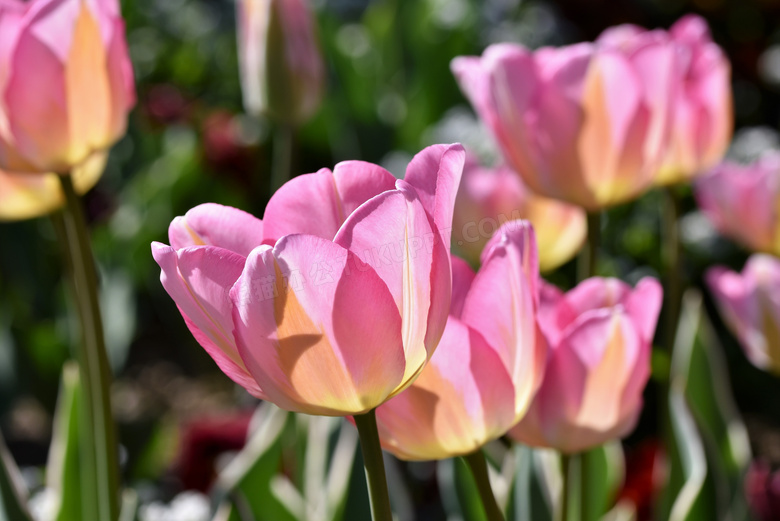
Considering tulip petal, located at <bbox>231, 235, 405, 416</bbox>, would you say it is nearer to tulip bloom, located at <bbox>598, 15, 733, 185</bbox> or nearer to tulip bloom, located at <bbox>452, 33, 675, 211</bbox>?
tulip bloom, located at <bbox>452, 33, 675, 211</bbox>

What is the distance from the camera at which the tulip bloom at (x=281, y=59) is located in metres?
0.99

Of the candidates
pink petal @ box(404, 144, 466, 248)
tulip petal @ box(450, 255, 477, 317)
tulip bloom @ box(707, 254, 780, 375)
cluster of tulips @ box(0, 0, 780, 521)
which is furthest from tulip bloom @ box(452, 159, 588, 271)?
pink petal @ box(404, 144, 466, 248)

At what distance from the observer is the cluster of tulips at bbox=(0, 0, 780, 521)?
0.33 meters

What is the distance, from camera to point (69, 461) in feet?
2.68

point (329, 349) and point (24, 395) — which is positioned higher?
point (329, 349)

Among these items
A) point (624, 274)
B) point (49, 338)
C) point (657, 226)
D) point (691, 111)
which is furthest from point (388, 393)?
point (657, 226)

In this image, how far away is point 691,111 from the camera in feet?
2.62

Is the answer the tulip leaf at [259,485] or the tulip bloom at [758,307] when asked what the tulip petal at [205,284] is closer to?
the tulip leaf at [259,485]

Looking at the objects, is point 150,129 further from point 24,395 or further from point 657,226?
point 657,226

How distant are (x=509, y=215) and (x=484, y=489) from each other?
1.47 feet

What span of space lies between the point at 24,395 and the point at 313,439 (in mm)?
1099

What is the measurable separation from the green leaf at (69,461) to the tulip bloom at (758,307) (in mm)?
630

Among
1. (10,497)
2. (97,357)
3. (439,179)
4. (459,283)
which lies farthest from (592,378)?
(10,497)

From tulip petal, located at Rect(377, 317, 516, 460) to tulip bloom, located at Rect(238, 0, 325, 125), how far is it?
65cm
